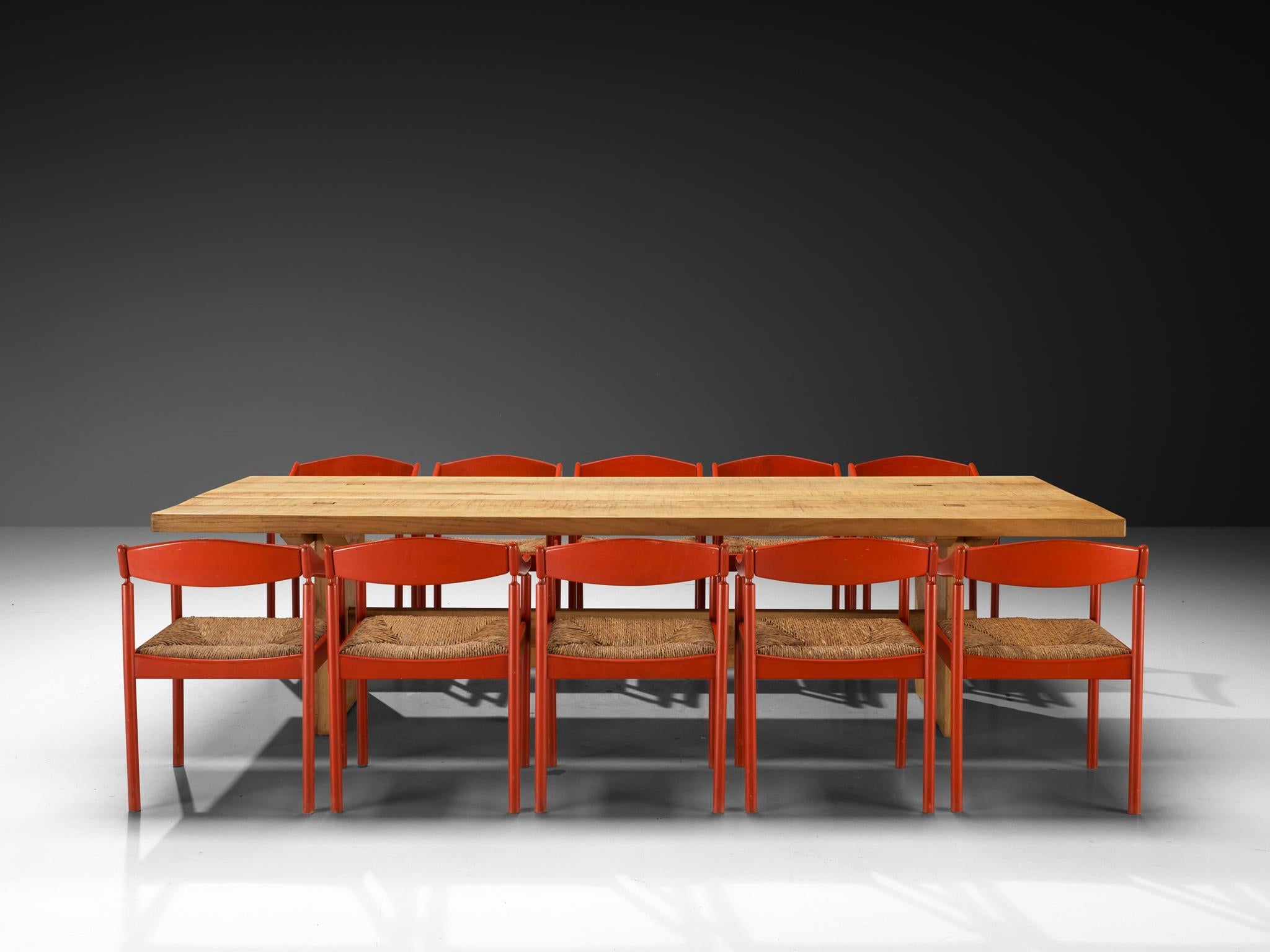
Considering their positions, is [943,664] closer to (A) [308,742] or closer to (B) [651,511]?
(B) [651,511]

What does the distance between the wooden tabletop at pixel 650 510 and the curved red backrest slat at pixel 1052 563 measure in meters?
0.39

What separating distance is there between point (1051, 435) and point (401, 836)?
5911 millimetres

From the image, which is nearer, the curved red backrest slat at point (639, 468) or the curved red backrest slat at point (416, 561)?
the curved red backrest slat at point (416, 561)

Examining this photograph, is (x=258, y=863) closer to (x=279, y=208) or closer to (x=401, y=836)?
(x=401, y=836)

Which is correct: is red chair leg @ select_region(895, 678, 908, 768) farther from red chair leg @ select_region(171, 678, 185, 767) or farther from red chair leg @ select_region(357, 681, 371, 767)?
red chair leg @ select_region(171, 678, 185, 767)

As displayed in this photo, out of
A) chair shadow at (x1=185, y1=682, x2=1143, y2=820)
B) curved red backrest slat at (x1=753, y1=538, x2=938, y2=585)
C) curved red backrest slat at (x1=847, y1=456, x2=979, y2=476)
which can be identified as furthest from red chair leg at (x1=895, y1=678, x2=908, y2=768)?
curved red backrest slat at (x1=847, y1=456, x2=979, y2=476)

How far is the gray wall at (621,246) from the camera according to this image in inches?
290

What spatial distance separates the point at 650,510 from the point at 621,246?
442 centimetres

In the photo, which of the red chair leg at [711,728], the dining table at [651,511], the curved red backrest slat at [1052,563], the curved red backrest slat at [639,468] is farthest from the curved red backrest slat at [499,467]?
the curved red backrest slat at [1052,563]

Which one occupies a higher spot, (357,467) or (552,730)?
(357,467)

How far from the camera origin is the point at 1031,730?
3.58 m

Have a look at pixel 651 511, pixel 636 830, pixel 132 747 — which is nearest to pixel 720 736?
pixel 636 830

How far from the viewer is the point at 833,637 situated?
3.06 m

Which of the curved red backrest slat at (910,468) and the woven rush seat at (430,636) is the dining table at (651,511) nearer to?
the woven rush seat at (430,636)
